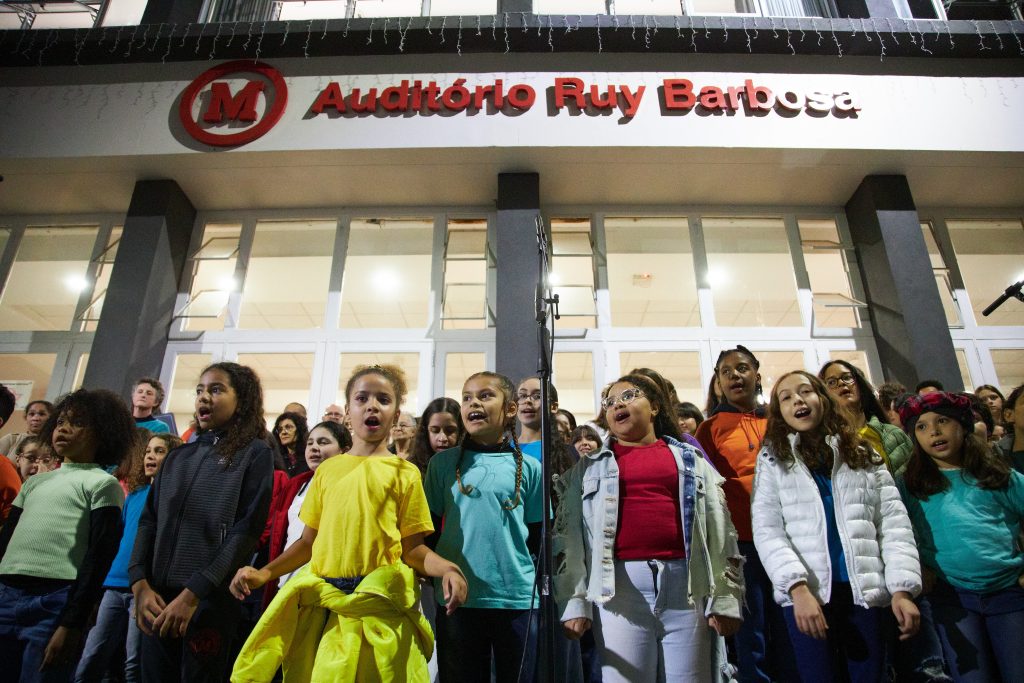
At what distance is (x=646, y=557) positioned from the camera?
1.98 m

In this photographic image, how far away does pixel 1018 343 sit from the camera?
260 inches

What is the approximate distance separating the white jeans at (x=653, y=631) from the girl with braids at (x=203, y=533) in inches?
51.7

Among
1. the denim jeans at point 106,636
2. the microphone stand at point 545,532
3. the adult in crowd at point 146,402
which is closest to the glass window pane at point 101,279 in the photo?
the adult in crowd at point 146,402

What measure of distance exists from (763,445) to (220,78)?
716cm

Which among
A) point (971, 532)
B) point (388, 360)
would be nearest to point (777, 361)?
point (388, 360)

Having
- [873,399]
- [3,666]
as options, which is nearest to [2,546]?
[3,666]

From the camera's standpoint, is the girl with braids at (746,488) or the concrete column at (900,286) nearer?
the girl with braids at (746,488)

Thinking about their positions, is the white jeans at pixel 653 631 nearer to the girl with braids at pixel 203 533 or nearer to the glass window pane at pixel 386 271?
the girl with braids at pixel 203 533

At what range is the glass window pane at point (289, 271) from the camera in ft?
23.7

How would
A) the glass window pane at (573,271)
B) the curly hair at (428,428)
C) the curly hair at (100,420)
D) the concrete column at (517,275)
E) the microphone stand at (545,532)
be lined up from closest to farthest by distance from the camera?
the microphone stand at (545,532)
the curly hair at (100,420)
the curly hair at (428,428)
the concrete column at (517,275)
the glass window pane at (573,271)

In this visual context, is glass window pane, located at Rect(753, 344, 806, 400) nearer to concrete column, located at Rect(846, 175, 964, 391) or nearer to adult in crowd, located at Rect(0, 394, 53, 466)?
concrete column, located at Rect(846, 175, 964, 391)

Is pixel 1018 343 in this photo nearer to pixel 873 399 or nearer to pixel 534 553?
pixel 873 399

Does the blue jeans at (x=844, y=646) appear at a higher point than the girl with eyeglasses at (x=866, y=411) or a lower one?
lower

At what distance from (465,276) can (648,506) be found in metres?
5.24
